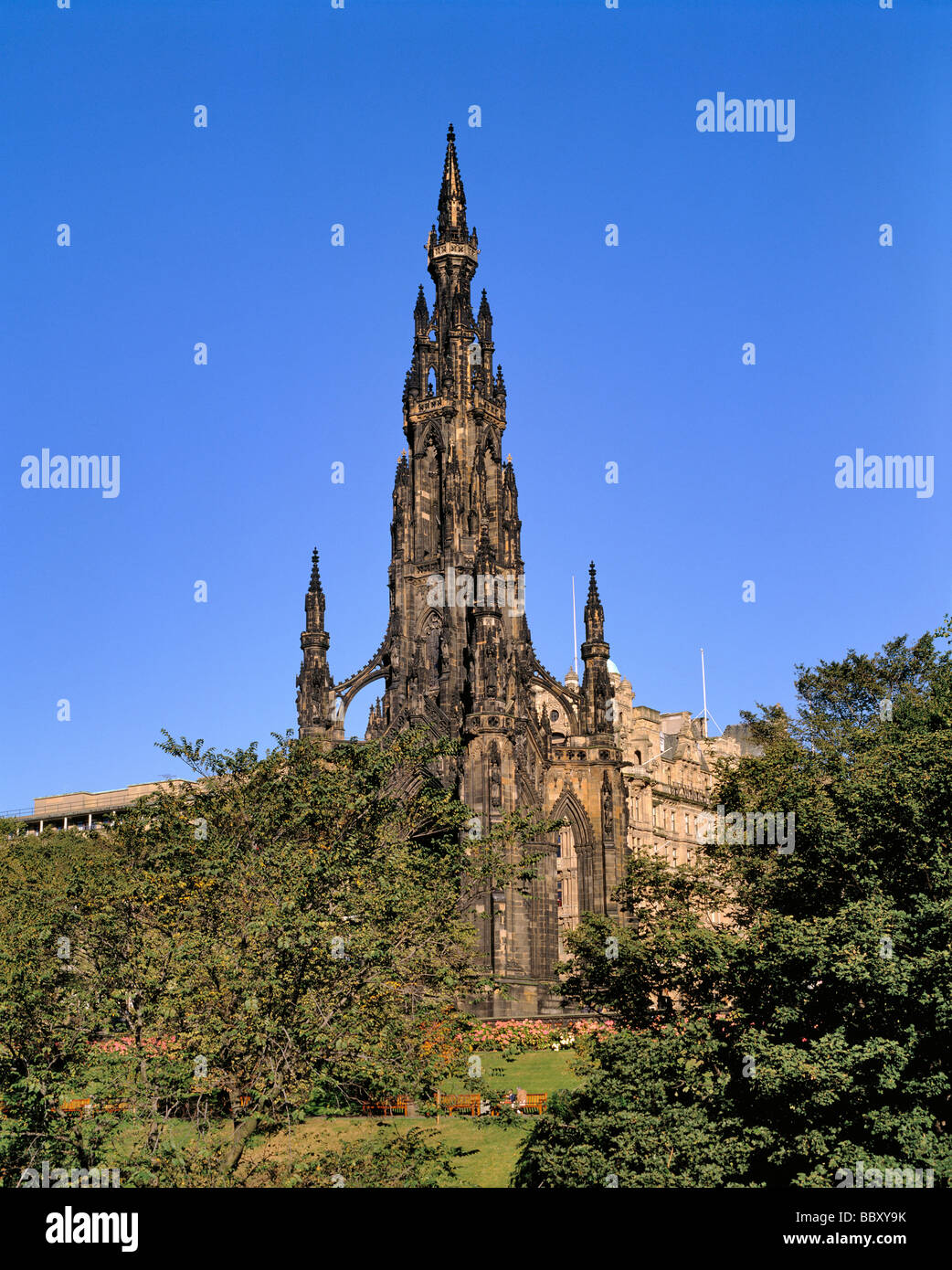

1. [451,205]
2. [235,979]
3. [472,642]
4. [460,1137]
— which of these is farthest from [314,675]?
[235,979]

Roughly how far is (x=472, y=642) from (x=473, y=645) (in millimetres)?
277

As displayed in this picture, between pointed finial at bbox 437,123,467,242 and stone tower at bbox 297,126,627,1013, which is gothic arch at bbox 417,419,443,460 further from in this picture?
pointed finial at bbox 437,123,467,242

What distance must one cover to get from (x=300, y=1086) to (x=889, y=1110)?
31.6 feet

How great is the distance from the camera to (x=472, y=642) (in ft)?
186

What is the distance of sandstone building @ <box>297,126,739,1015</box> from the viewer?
56.0 metres

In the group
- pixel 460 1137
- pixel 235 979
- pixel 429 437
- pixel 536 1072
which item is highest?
pixel 429 437

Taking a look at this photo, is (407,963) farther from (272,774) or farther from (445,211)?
(445,211)

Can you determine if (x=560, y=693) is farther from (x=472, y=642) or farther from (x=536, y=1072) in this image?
(x=536, y=1072)

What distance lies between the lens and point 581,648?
202 feet

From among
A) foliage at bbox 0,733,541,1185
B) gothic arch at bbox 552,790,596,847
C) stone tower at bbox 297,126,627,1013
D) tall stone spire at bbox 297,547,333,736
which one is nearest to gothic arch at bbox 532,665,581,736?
stone tower at bbox 297,126,627,1013

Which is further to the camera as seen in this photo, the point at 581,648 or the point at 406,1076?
the point at 581,648

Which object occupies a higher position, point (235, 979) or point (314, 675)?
point (314, 675)

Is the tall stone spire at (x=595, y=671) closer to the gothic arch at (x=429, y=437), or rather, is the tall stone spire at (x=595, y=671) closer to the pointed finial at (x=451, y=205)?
the gothic arch at (x=429, y=437)

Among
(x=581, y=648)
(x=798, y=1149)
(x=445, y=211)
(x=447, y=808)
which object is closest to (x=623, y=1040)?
(x=798, y=1149)
